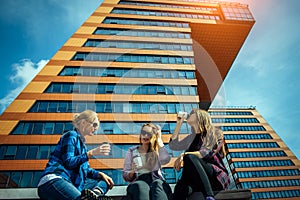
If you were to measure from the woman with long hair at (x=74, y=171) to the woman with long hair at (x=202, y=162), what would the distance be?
913mm

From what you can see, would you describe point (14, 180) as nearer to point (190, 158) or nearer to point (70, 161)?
point (70, 161)

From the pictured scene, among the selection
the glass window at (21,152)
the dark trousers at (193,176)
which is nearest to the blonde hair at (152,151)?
the dark trousers at (193,176)

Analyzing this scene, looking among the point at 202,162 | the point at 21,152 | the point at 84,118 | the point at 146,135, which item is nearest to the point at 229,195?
the point at 202,162

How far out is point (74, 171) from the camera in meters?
2.20

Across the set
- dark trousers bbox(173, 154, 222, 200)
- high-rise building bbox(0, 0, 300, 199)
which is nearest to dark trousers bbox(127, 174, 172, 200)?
dark trousers bbox(173, 154, 222, 200)

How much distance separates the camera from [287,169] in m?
55.3

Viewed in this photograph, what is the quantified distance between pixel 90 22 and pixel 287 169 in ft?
205

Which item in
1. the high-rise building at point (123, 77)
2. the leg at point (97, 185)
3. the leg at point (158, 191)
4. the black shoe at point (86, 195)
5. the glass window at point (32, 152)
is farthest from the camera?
the high-rise building at point (123, 77)

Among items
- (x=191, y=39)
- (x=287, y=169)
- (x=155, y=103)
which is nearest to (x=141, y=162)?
(x=155, y=103)

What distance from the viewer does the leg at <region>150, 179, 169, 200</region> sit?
2096 mm

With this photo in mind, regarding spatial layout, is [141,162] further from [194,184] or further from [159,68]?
[159,68]

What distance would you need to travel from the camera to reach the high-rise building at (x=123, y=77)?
20.5 meters

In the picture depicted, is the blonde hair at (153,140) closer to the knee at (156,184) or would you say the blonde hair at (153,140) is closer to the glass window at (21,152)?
the knee at (156,184)

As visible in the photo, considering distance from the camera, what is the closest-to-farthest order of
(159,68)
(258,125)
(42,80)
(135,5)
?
(42,80), (159,68), (135,5), (258,125)
